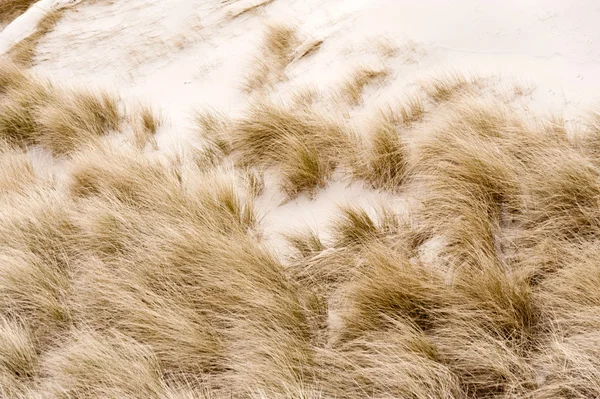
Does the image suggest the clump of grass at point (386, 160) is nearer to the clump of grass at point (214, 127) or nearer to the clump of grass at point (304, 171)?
the clump of grass at point (304, 171)

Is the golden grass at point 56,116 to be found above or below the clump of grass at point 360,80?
above

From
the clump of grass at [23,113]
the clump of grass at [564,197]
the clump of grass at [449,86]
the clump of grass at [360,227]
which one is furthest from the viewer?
the clump of grass at [23,113]

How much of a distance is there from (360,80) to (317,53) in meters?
0.90

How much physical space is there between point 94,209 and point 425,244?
6.97 ft

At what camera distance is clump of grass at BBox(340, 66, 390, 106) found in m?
3.88

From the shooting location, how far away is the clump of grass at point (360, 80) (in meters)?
3.88

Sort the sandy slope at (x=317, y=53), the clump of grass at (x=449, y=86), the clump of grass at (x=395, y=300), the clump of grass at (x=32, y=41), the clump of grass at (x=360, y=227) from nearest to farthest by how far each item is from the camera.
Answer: the clump of grass at (x=395, y=300)
the clump of grass at (x=360, y=227)
the sandy slope at (x=317, y=53)
the clump of grass at (x=449, y=86)
the clump of grass at (x=32, y=41)

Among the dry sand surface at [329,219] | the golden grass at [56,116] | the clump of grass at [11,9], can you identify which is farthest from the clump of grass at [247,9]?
the clump of grass at [11,9]

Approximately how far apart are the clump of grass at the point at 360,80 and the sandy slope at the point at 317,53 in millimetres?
131

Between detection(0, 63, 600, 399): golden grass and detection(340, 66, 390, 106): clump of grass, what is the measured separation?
55cm

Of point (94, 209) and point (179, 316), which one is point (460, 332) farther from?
point (94, 209)

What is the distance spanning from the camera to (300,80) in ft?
14.5

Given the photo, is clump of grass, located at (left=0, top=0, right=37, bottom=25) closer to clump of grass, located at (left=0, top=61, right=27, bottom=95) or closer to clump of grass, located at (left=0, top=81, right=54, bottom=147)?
clump of grass, located at (left=0, top=61, right=27, bottom=95)

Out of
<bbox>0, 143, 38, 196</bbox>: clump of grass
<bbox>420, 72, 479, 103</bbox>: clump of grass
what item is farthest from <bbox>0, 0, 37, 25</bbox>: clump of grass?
<bbox>420, 72, 479, 103</bbox>: clump of grass
